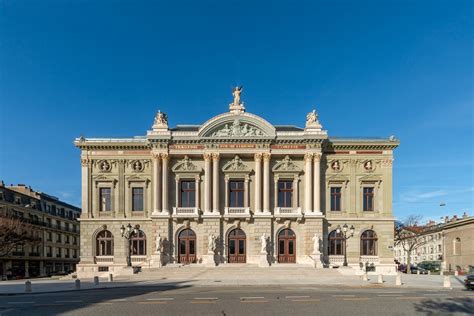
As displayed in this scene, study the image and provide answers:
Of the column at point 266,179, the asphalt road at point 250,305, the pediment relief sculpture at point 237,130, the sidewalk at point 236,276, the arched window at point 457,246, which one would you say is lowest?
the arched window at point 457,246

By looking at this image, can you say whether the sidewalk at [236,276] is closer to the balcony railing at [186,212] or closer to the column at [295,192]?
the balcony railing at [186,212]

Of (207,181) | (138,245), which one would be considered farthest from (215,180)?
(138,245)

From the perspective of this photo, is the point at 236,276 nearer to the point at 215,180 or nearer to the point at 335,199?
the point at 215,180

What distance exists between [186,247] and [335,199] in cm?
1683

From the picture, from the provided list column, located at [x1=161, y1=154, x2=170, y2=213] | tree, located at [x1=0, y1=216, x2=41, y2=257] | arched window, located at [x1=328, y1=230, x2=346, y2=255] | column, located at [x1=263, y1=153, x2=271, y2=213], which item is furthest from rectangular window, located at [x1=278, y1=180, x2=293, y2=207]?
tree, located at [x1=0, y1=216, x2=41, y2=257]

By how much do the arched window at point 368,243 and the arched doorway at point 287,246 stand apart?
7487mm

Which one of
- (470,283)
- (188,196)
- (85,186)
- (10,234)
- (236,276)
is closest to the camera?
(470,283)

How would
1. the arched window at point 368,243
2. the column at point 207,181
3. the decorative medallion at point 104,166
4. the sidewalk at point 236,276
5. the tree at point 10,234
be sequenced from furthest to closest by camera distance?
the tree at point 10,234
the decorative medallion at point 104,166
the arched window at point 368,243
the column at point 207,181
the sidewalk at point 236,276

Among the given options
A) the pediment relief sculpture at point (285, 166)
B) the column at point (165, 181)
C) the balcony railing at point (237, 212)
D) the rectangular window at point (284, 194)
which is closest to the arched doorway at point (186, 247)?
the column at point (165, 181)

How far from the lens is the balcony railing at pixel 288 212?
41.8m

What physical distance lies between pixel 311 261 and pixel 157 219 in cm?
1621

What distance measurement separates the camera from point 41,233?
66688 millimetres

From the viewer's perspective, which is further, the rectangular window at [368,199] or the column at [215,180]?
the rectangular window at [368,199]

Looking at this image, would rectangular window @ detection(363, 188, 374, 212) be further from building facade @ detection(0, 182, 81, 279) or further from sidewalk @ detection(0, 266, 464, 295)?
building facade @ detection(0, 182, 81, 279)
